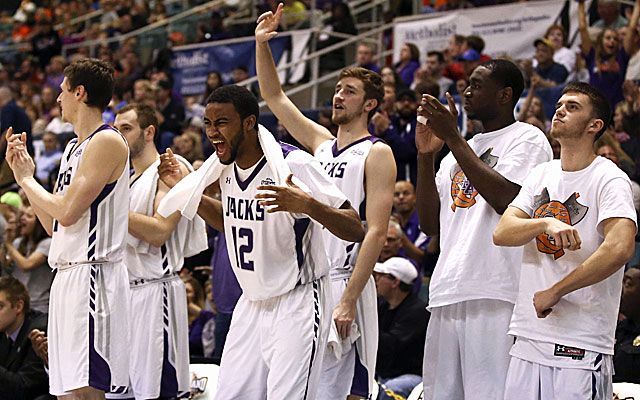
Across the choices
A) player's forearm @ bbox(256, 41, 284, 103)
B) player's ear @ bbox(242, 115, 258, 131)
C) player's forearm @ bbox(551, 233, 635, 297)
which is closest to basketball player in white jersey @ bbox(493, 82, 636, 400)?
player's forearm @ bbox(551, 233, 635, 297)

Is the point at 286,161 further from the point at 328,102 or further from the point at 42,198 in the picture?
the point at 328,102

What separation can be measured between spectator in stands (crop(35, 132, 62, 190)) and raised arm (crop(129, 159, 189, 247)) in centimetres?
730

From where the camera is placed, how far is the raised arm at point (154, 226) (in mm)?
5484

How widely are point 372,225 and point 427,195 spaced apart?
0.37 m

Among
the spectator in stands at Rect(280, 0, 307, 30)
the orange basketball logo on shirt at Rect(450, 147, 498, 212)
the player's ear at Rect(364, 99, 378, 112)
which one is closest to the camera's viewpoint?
the orange basketball logo on shirt at Rect(450, 147, 498, 212)

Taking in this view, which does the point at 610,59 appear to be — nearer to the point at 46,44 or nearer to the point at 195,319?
the point at 195,319

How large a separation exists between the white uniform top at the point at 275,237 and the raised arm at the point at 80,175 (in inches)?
31.8

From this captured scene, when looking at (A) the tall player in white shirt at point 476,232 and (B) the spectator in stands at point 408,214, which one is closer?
(A) the tall player in white shirt at point 476,232

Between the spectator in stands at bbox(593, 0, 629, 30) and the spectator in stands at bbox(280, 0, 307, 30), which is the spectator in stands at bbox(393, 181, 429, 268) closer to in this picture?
the spectator in stands at bbox(593, 0, 629, 30)

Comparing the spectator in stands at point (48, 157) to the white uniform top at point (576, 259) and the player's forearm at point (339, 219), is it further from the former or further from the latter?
the white uniform top at point (576, 259)

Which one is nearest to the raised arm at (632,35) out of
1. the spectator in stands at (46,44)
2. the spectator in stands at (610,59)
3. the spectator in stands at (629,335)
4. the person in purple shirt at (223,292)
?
the spectator in stands at (610,59)

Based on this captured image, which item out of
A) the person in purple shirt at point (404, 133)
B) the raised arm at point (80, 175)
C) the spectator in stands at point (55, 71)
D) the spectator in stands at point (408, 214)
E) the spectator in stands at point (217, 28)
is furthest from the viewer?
the spectator in stands at point (55, 71)

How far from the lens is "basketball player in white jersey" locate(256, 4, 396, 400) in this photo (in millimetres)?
4891

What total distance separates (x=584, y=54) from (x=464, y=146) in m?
6.18
